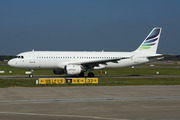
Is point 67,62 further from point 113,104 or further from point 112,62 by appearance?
point 113,104

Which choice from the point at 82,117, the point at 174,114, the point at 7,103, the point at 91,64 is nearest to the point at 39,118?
the point at 82,117

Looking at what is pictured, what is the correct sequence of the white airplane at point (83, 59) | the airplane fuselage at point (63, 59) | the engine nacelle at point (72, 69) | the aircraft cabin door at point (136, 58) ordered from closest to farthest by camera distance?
the engine nacelle at point (72, 69)
the white airplane at point (83, 59)
the airplane fuselage at point (63, 59)
the aircraft cabin door at point (136, 58)

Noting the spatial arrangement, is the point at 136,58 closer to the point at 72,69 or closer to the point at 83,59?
the point at 83,59

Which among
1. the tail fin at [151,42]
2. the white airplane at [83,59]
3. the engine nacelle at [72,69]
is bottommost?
the engine nacelle at [72,69]

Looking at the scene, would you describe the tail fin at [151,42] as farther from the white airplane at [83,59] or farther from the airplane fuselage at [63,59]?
the airplane fuselage at [63,59]

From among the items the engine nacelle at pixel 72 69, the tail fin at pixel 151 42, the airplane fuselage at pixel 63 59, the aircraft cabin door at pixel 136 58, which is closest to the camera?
the engine nacelle at pixel 72 69

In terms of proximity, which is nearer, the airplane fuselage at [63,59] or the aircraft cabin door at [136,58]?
the airplane fuselage at [63,59]

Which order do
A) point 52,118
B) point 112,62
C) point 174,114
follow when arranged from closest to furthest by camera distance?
point 52,118 → point 174,114 → point 112,62

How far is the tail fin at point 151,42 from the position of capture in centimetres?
4691

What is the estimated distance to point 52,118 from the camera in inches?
475

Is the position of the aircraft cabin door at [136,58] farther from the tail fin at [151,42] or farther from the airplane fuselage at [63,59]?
the tail fin at [151,42]

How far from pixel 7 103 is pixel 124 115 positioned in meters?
7.74

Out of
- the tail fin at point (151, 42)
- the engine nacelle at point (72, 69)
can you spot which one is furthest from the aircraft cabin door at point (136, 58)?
the engine nacelle at point (72, 69)

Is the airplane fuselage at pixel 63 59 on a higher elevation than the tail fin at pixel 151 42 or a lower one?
lower
